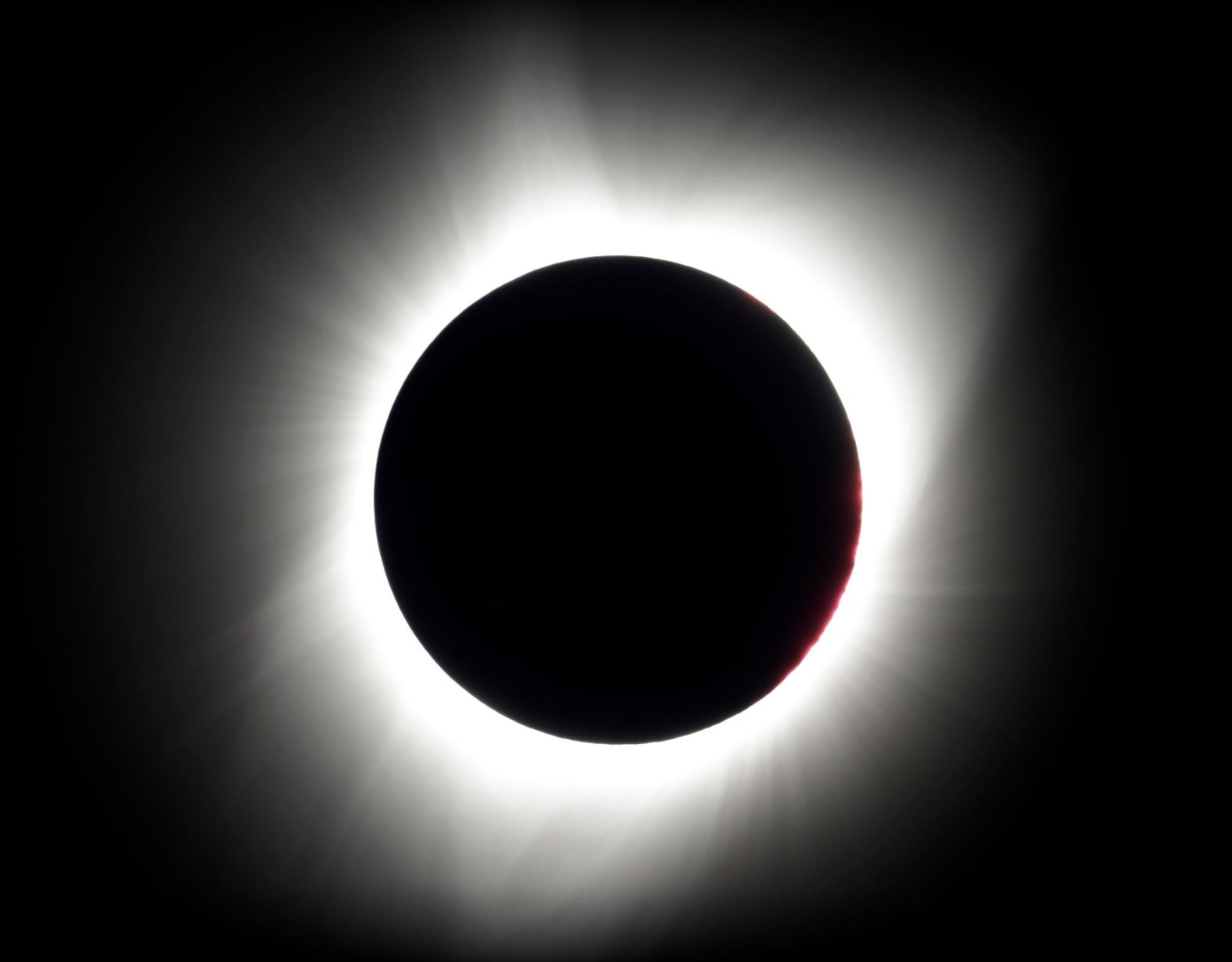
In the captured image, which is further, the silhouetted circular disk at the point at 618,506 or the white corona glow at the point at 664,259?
the white corona glow at the point at 664,259

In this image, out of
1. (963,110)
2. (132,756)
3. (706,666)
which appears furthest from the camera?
(132,756)

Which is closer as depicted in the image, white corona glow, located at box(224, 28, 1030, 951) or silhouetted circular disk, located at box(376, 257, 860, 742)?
silhouetted circular disk, located at box(376, 257, 860, 742)

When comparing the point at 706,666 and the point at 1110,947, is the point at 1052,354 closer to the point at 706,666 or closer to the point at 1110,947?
the point at 706,666

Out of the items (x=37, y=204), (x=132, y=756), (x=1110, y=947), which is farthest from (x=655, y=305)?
(x=1110, y=947)

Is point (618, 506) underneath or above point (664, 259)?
underneath
